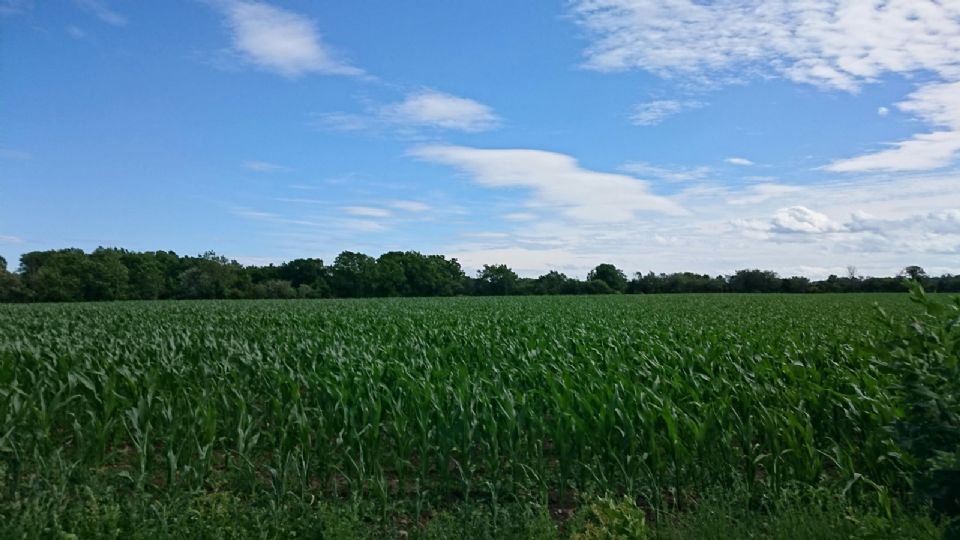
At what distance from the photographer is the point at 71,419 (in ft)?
27.3

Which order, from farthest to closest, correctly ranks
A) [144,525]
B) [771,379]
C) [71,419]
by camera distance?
[771,379], [71,419], [144,525]

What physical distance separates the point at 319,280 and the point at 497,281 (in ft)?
91.8

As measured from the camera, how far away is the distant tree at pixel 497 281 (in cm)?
10169

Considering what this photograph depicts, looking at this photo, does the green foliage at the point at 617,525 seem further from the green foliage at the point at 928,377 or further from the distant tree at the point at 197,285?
the distant tree at the point at 197,285

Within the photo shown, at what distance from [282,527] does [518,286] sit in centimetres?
9539

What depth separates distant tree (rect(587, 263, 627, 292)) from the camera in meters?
106

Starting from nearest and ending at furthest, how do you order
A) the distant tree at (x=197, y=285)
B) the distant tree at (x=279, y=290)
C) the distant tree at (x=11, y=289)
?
the distant tree at (x=11, y=289)
the distant tree at (x=197, y=285)
the distant tree at (x=279, y=290)

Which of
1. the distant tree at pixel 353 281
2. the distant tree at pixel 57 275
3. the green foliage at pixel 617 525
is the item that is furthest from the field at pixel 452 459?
the distant tree at pixel 353 281

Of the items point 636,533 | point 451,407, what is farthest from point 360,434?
point 636,533

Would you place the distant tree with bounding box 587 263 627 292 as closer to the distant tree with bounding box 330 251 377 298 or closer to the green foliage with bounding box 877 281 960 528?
the distant tree with bounding box 330 251 377 298

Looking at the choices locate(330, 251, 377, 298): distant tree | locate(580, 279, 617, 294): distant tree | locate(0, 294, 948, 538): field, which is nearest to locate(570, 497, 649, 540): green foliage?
locate(0, 294, 948, 538): field

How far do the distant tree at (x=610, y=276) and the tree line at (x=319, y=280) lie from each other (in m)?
0.17

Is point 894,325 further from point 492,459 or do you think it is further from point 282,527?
point 282,527

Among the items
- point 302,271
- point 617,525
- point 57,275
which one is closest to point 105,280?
point 57,275
